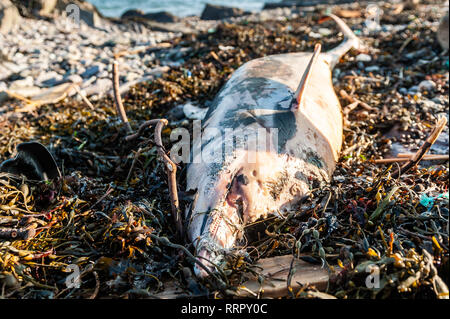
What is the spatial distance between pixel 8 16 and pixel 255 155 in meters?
10.4

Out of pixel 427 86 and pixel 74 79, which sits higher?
pixel 427 86

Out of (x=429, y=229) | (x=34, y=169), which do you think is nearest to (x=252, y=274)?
(x=429, y=229)

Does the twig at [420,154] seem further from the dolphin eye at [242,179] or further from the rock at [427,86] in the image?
the rock at [427,86]

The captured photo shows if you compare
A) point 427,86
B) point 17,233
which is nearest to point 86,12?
point 427,86

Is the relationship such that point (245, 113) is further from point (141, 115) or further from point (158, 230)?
point (141, 115)

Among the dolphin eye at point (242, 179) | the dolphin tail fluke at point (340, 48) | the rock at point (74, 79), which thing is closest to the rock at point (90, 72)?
the rock at point (74, 79)

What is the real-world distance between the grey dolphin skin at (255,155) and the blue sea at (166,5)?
14759 millimetres

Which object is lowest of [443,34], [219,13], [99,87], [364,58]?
[99,87]

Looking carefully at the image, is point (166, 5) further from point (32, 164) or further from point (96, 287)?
point (96, 287)

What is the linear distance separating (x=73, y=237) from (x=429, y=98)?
4.91 meters

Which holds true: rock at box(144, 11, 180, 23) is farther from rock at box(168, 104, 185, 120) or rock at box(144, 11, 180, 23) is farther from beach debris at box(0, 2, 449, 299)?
rock at box(168, 104, 185, 120)

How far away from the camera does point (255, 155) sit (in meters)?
2.70

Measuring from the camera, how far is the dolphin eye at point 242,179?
2560mm
